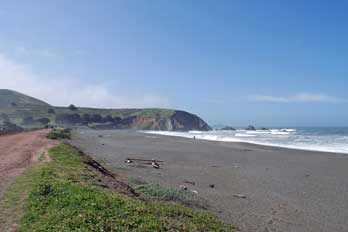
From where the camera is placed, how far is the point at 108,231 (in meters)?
6.39

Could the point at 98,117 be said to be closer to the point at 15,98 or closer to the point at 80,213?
the point at 15,98

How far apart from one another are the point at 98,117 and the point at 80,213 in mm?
123202

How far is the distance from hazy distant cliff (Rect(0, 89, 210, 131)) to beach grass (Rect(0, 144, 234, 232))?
98107 mm

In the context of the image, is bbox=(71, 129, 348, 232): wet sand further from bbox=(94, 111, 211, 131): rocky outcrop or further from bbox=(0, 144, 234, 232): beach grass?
bbox=(94, 111, 211, 131): rocky outcrop

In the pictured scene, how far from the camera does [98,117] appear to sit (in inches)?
5039

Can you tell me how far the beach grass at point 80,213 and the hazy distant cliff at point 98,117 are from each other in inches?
3862

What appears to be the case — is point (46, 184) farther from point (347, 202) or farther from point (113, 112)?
point (113, 112)

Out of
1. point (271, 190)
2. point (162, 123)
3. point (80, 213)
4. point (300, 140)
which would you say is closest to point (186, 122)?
point (162, 123)

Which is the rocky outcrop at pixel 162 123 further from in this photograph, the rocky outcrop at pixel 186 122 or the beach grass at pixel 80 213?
the beach grass at pixel 80 213

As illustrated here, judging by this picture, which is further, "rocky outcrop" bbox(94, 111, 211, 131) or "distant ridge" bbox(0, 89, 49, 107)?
"distant ridge" bbox(0, 89, 49, 107)

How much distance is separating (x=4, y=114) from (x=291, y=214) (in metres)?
111

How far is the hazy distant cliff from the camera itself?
11156 cm

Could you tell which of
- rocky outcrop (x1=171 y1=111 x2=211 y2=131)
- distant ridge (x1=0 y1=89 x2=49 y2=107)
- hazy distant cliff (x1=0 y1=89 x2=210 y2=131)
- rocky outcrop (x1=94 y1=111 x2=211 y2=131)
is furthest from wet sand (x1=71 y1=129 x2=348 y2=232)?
distant ridge (x1=0 y1=89 x2=49 y2=107)

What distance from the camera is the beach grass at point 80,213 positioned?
264 inches
